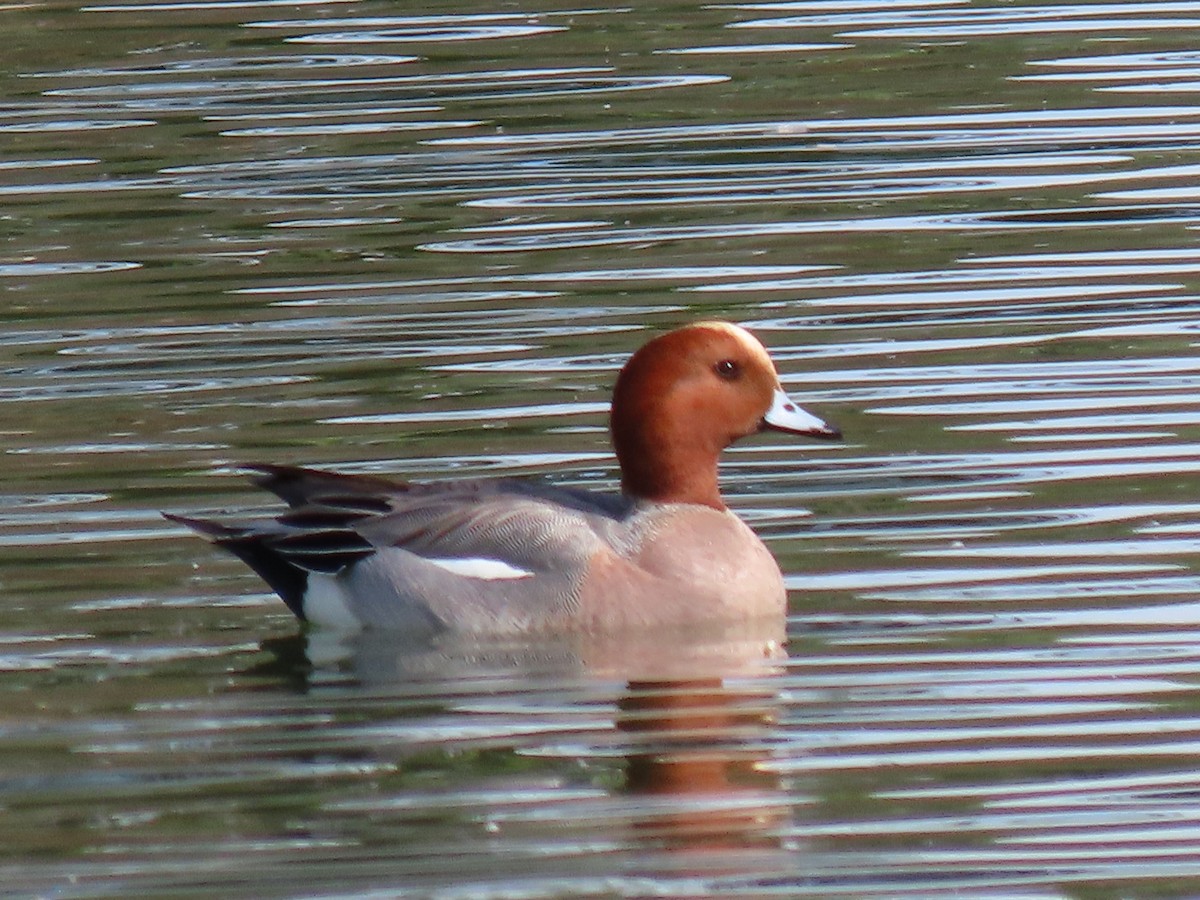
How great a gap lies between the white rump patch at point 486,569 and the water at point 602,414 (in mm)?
205

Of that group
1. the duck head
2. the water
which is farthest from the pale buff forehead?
the water

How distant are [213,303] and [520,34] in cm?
449

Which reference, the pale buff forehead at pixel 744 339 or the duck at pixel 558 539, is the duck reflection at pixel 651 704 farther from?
the pale buff forehead at pixel 744 339

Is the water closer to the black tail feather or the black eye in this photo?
the black tail feather

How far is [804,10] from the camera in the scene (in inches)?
574

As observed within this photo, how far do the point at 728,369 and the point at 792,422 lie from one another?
0.73 feet

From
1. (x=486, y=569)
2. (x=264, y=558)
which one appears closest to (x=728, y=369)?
(x=486, y=569)

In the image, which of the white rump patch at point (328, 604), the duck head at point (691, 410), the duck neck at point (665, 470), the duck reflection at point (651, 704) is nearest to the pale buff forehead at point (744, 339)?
the duck head at point (691, 410)

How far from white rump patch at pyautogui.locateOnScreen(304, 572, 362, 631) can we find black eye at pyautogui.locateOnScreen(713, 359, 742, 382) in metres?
1.12

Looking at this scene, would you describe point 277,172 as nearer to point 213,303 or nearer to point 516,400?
Result: point 213,303

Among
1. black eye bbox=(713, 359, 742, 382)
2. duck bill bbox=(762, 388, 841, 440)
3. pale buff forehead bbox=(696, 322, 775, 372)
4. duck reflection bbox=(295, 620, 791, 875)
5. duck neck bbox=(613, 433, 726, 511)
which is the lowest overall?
duck reflection bbox=(295, 620, 791, 875)

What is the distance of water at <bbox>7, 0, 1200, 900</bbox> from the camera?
5.81 m

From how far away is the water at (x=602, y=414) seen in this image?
581cm

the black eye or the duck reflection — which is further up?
the black eye
